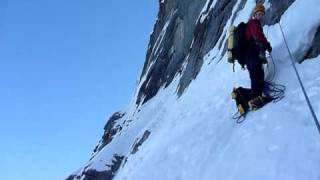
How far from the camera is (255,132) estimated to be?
883 cm

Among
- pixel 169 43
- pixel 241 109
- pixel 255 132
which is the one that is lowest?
pixel 255 132

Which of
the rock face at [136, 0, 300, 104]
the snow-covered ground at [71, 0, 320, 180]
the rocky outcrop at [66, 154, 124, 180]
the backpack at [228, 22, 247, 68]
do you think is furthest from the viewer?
the rocky outcrop at [66, 154, 124, 180]

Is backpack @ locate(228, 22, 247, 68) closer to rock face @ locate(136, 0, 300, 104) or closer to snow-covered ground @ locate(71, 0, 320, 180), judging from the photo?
snow-covered ground @ locate(71, 0, 320, 180)

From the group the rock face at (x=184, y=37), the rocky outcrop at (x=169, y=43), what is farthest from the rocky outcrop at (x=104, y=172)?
A: the rocky outcrop at (x=169, y=43)

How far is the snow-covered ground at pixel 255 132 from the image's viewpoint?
729cm

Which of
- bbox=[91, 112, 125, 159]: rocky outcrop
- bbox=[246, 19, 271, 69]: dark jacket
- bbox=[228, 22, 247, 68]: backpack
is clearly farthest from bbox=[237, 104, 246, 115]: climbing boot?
bbox=[91, 112, 125, 159]: rocky outcrop

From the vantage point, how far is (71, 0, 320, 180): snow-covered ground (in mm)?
7293

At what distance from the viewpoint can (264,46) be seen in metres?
10.4

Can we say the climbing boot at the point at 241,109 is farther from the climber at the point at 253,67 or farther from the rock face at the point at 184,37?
the rock face at the point at 184,37

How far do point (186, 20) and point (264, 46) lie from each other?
2190cm

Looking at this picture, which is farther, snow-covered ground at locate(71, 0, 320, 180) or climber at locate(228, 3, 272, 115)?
climber at locate(228, 3, 272, 115)

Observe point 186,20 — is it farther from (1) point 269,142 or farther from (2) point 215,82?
(1) point 269,142

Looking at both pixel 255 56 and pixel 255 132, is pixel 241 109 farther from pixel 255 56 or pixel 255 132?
pixel 255 132

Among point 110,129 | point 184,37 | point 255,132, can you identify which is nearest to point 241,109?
point 255,132
